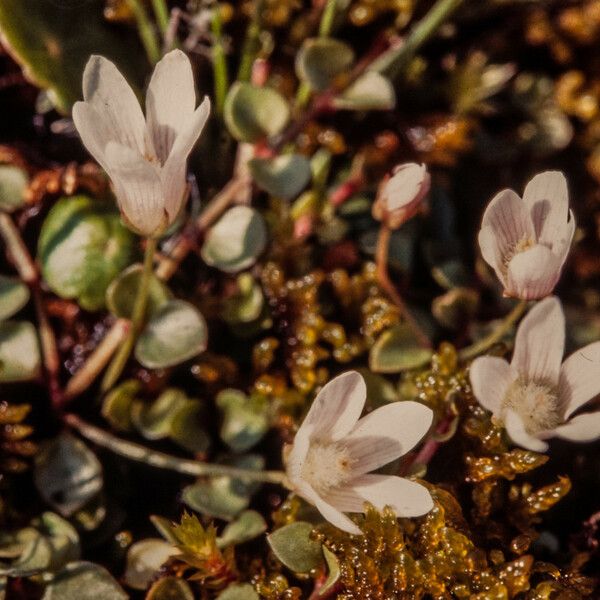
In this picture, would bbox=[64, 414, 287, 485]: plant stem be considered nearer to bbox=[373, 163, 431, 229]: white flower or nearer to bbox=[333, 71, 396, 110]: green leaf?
bbox=[373, 163, 431, 229]: white flower

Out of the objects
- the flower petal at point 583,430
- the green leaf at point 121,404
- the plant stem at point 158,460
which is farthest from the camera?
the green leaf at point 121,404

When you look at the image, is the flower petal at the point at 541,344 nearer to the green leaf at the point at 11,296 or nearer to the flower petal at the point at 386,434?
the flower petal at the point at 386,434

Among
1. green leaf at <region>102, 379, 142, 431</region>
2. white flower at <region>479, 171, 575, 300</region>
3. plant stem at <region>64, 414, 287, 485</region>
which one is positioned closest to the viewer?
white flower at <region>479, 171, 575, 300</region>

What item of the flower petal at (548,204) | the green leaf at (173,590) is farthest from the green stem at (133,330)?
the flower petal at (548,204)

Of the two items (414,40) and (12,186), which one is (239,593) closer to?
(12,186)

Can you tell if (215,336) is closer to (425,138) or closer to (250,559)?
(250,559)

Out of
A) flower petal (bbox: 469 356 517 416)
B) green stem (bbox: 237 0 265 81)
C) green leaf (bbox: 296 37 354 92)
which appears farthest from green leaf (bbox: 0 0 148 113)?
flower petal (bbox: 469 356 517 416)

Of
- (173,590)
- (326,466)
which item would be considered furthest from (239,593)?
(326,466)
